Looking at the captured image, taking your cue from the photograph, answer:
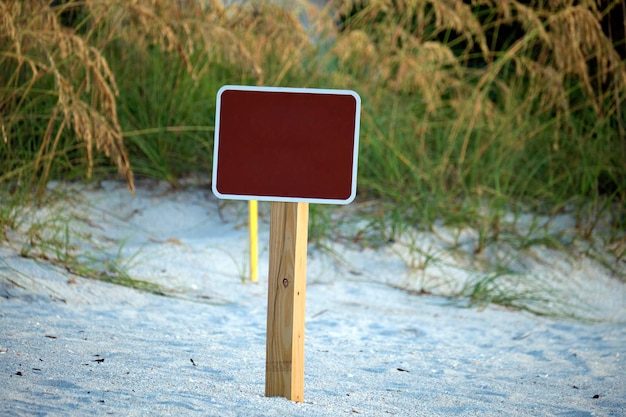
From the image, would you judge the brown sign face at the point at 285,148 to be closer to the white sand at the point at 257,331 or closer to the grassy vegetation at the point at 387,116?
the white sand at the point at 257,331

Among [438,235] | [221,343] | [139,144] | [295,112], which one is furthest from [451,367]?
[139,144]

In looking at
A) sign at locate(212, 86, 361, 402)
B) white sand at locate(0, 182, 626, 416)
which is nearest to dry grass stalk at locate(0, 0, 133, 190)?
white sand at locate(0, 182, 626, 416)

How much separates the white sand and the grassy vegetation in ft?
0.70

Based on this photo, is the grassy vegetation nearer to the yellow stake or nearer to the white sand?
→ the white sand

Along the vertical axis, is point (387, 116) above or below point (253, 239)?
above

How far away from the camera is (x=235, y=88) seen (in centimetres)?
205

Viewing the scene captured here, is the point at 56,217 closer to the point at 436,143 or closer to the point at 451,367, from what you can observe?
the point at 451,367

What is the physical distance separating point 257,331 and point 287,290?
3.53 feet

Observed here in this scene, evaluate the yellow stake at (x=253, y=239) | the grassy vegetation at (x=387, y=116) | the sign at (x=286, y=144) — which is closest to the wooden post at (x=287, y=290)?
the sign at (x=286, y=144)

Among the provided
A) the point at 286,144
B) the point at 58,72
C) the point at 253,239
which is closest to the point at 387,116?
the point at 253,239

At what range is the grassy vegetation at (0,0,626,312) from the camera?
429cm

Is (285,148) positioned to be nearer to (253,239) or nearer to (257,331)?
(257,331)

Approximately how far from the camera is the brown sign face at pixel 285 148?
2.05 m

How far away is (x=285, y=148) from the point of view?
2.05 m
